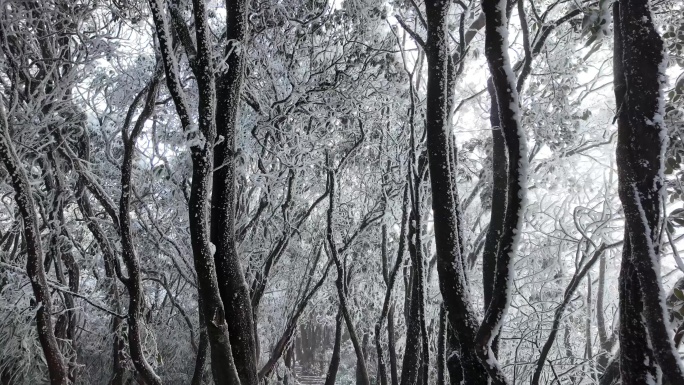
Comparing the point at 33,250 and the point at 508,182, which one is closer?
the point at 508,182

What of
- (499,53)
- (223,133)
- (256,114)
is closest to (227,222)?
(223,133)

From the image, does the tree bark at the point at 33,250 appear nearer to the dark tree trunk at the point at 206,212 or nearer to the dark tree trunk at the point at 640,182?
the dark tree trunk at the point at 206,212

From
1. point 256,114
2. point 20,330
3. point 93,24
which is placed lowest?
point 20,330

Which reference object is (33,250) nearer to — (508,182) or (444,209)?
(444,209)

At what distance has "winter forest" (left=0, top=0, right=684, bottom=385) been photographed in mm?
2508

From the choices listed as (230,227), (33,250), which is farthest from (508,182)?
(33,250)

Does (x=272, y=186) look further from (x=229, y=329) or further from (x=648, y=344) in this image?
(x=648, y=344)

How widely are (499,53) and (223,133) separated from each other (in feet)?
7.00

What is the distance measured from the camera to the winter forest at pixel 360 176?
251cm

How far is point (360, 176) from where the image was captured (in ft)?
32.7

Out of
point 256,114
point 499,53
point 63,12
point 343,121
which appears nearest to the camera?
point 499,53

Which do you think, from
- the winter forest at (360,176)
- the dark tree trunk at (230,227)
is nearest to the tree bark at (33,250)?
the winter forest at (360,176)

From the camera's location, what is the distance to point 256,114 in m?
7.94

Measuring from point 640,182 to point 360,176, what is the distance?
→ 7970mm
